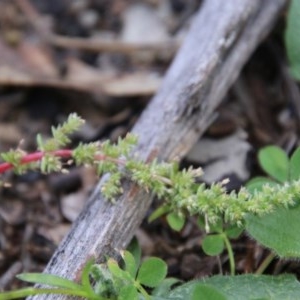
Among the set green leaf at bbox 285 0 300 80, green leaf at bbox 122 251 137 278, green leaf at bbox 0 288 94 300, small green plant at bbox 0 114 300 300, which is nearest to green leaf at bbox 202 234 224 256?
small green plant at bbox 0 114 300 300

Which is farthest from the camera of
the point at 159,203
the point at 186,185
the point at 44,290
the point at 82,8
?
the point at 82,8

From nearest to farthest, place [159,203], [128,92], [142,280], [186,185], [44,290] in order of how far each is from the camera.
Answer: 1. [44,290]
2. [142,280]
3. [186,185]
4. [159,203]
5. [128,92]

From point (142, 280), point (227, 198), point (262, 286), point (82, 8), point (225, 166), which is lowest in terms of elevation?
point (142, 280)

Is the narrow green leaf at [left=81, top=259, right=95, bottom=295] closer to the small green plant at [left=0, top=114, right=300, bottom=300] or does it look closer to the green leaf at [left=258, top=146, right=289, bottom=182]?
the small green plant at [left=0, top=114, right=300, bottom=300]

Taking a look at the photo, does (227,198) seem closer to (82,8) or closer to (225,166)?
(225,166)

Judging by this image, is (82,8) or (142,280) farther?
(82,8)

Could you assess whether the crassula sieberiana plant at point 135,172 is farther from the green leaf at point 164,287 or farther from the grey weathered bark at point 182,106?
the green leaf at point 164,287

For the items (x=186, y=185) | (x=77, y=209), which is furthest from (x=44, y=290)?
(x=77, y=209)
